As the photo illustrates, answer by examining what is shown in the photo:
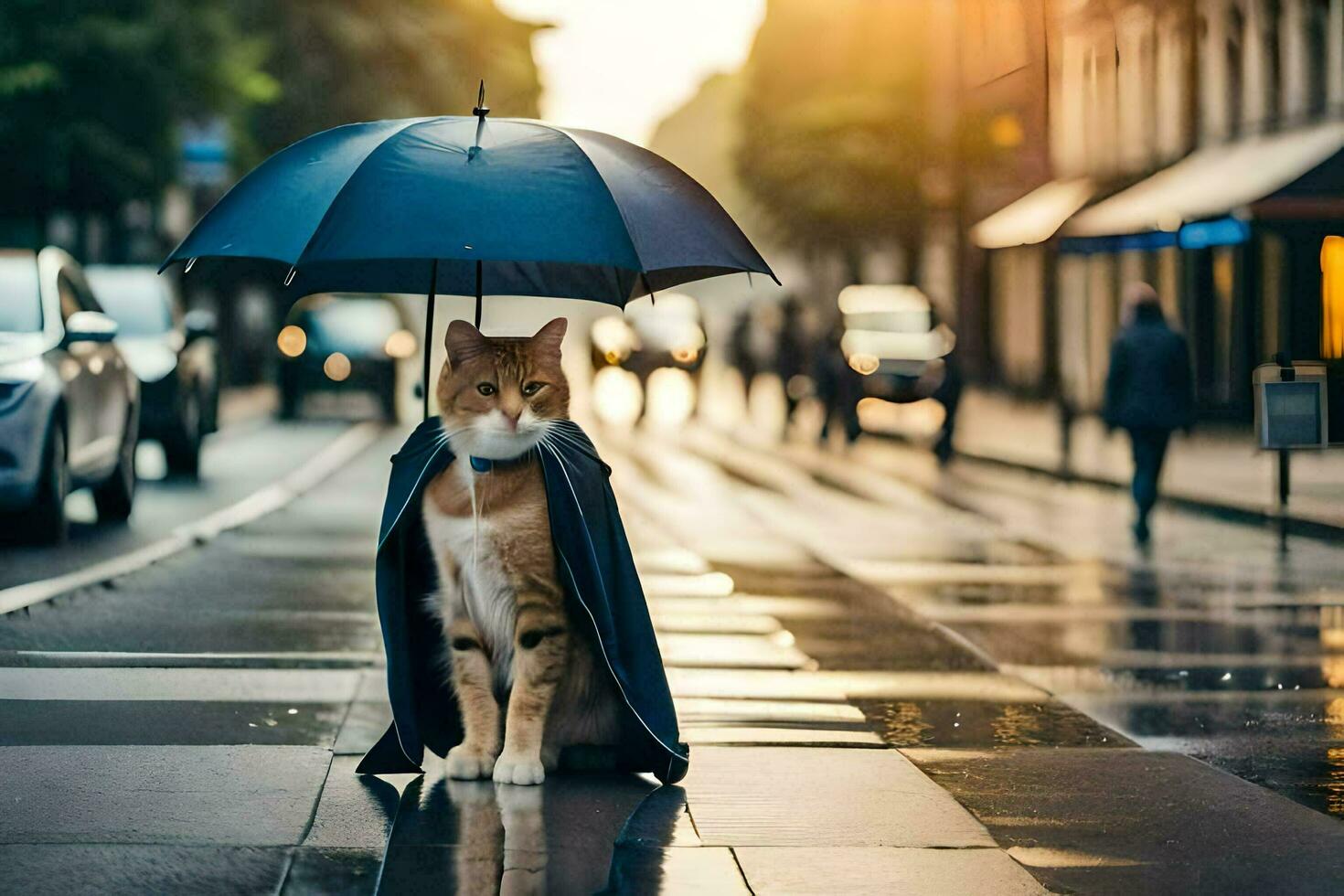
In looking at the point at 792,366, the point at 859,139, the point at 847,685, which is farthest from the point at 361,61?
the point at 847,685

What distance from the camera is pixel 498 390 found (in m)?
6.07

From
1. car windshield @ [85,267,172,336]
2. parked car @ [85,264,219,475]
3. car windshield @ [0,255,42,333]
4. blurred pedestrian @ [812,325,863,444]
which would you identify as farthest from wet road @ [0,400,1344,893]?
blurred pedestrian @ [812,325,863,444]

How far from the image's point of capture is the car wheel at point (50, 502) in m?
13.2

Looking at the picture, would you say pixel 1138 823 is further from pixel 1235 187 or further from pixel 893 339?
pixel 893 339

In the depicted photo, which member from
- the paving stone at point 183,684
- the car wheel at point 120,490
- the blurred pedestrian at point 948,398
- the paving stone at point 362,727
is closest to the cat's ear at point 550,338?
the paving stone at point 362,727

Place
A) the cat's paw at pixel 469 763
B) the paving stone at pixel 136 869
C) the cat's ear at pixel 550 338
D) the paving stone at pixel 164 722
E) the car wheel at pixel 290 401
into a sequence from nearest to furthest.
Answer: the paving stone at pixel 136 869
the cat's ear at pixel 550 338
the cat's paw at pixel 469 763
the paving stone at pixel 164 722
the car wheel at pixel 290 401

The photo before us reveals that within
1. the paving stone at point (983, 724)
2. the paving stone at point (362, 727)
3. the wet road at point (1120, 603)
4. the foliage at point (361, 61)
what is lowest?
the wet road at point (1120, 603)

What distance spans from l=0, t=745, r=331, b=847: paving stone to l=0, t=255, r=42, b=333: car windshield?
7279mm

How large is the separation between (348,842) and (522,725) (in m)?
0.73

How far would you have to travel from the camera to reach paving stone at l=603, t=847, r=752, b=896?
5.31 metres

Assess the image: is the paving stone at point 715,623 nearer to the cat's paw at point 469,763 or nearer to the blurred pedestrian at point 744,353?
the cat's paw at point 469,763

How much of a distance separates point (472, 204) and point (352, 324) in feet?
89.4

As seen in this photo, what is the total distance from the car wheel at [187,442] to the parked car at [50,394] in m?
4.71

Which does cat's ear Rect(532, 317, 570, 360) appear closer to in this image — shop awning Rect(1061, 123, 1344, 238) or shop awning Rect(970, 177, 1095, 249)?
shop awning Rect(1061, 123, 1344, 238)
